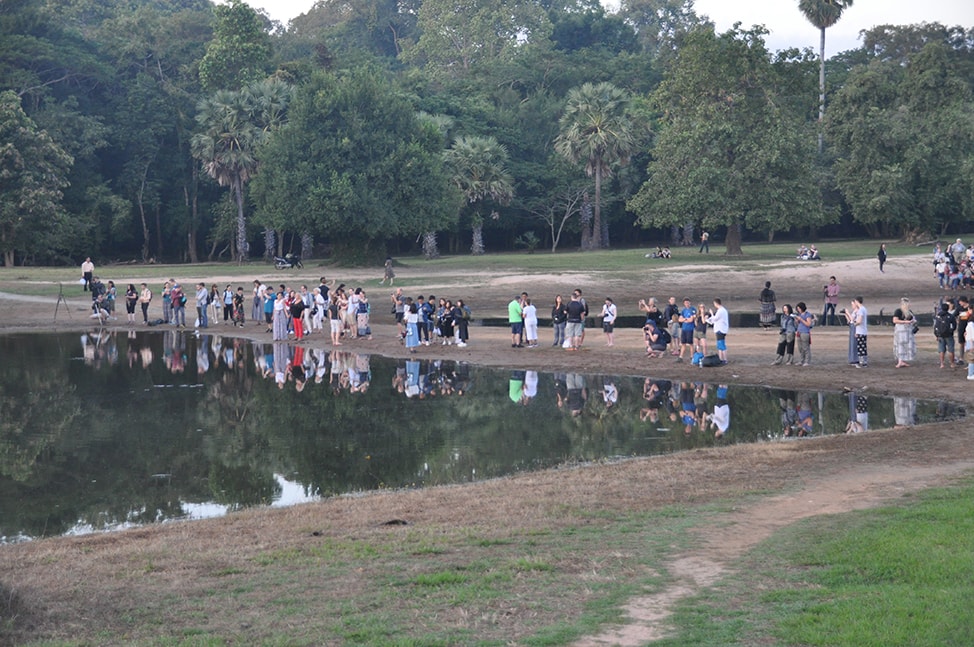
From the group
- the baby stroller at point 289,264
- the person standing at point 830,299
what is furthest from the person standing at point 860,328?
the baby stroller at point 289,264

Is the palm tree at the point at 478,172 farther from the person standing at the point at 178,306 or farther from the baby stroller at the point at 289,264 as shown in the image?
the person standing at the point at 178,306

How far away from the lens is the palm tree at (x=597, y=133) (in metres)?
78.4

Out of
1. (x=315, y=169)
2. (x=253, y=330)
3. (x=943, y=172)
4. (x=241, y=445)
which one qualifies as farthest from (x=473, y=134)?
(x=241, y=445)

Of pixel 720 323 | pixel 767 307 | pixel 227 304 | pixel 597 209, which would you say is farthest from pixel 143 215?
pixel 720 323

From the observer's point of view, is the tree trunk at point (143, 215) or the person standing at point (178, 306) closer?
the person standing at point (178, 306)

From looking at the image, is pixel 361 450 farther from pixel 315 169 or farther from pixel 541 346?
pixel 315 169

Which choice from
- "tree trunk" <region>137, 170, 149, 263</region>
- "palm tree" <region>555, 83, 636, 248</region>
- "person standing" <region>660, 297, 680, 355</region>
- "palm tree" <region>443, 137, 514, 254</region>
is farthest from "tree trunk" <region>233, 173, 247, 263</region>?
"person standing" <region>660, 297, 680, 355</region>

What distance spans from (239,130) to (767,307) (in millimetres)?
45768

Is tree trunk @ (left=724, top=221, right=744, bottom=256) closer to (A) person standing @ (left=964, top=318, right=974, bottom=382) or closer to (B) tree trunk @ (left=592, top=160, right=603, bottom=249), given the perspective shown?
(B) tree trunk @ (left=592, top=160, right=603, bottom=249)

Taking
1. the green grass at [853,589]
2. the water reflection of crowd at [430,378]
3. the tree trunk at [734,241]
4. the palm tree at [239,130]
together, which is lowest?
the water reflection of crowd at [430,378]

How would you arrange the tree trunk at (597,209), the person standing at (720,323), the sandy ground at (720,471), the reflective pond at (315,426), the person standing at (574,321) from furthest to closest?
the tree trunk at (597,209) < the person standing at (574,321) < the person standing at (720,323) < the reflective pond at (315,426) < the sandy ground at (720,471)

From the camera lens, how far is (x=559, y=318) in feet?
109

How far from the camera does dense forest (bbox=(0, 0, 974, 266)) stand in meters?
65.4

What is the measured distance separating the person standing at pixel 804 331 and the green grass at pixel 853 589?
49.2ft
